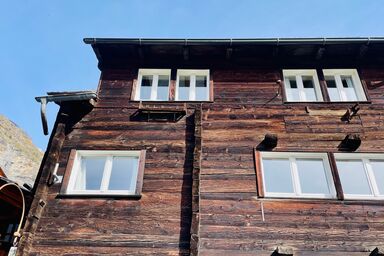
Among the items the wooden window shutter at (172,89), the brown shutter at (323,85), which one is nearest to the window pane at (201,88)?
the wooden window shutter at (172,89)

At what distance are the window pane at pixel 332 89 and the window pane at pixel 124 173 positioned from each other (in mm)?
6250

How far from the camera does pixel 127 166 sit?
8.23 m

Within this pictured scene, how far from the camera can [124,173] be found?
809cm

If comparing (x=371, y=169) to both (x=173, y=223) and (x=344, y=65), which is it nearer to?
(x=344, y=65)

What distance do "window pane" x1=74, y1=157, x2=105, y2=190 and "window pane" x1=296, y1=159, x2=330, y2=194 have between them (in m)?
5.15

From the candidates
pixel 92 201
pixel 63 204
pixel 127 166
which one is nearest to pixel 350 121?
pixel 127 166

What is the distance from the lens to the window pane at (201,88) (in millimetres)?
9758

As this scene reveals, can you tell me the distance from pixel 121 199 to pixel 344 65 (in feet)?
26.8

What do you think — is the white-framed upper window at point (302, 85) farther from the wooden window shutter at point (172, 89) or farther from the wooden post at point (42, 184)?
the wooden post at point (42, 184)

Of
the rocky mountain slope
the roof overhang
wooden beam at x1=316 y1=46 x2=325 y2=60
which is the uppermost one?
A: the rocky mountain slope

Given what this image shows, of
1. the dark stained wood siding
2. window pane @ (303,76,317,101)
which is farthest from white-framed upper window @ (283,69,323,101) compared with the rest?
the dark stained wood siding

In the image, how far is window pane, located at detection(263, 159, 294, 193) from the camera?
25.3 ft

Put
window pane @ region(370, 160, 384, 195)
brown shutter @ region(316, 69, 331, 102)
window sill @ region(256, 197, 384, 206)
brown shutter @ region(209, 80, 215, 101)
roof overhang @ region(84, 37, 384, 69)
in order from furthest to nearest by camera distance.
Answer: roof overhang @ region(84, 37, 384, 69) < brown shutter @ region(209, 80, 215, 101) < brown shutter @ region(316, 69, 331, 102) < window pane @ region(370, 160, 384, 195) < window sill @ region(256, 197, 384, 206)

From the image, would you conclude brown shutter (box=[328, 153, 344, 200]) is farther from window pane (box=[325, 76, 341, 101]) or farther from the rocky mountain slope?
the rocky mountain slope
